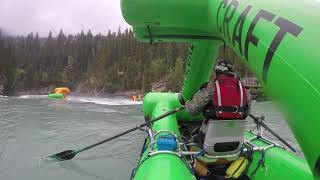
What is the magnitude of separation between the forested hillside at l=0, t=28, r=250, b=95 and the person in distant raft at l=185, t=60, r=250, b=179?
6810 cm

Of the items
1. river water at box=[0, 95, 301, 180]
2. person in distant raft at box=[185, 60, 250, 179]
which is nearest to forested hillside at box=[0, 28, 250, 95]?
river water at box=[0, 95, 301, 180]

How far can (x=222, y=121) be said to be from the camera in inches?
177

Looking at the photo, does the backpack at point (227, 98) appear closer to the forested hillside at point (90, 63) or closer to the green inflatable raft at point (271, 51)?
the green inflatable raft at point (271, 51)

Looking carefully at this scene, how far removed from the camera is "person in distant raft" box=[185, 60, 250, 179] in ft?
14.4

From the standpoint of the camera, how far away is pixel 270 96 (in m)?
1.96

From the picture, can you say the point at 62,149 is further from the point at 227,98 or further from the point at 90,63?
the point at 90,63

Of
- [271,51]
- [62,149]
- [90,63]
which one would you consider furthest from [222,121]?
[90,63]

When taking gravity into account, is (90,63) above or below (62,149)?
above

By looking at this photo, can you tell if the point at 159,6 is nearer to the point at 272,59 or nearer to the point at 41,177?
the point at 272,59

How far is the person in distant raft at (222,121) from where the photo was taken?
4398mm

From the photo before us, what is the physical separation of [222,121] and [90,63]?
12874cm

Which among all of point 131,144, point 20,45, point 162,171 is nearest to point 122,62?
point 20,45

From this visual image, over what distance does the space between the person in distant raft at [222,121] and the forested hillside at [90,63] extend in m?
68.1

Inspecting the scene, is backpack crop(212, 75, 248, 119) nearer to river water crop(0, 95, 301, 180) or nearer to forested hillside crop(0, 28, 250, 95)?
river water crop(0, 95, 301, 180)
